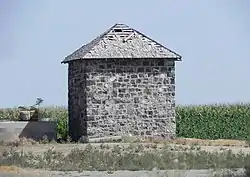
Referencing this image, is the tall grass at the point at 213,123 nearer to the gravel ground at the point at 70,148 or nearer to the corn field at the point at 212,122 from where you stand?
the corn field at the point at 212,122

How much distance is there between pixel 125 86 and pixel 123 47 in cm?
187

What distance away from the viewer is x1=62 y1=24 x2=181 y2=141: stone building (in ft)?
106

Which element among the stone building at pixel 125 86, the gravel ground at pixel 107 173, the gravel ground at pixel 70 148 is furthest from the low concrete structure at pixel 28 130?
the gravel ground at pixel 107 173

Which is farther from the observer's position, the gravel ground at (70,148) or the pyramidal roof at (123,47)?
the pyramidal roof at (123,47)

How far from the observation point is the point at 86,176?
18.6 m

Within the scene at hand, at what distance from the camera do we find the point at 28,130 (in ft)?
108

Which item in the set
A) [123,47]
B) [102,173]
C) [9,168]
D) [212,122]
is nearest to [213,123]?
Answer: [212,122]

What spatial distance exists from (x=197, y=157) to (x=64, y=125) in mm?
16180

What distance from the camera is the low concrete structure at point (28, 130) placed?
32.8m

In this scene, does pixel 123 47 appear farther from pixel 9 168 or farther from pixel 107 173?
pixel 107 173

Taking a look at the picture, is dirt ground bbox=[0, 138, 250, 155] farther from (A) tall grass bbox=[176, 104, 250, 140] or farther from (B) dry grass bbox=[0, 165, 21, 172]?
(A) tall grass bbox=[176, 104, 250, 140]

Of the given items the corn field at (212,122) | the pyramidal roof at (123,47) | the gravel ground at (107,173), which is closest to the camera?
the gravel ground at (107,173)

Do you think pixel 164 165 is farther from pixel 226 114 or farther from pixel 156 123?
pixel 226 114

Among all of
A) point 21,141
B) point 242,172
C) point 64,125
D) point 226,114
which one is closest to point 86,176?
point 242,172
